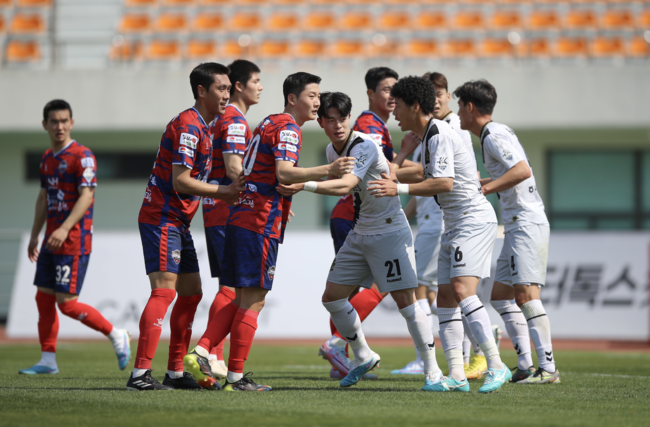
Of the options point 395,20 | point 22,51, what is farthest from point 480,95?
point 22,51

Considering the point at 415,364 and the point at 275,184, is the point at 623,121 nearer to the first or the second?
the point at 415,364

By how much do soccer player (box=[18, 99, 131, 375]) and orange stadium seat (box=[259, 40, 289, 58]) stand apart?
9962mm

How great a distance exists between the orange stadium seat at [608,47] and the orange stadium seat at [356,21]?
16.5ft

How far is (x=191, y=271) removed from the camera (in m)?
5.76

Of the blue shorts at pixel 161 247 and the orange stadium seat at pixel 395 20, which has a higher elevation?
the orange stadium seat at pixel 395 20

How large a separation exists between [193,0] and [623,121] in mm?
10219

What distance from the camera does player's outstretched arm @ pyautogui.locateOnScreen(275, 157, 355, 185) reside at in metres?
5.13

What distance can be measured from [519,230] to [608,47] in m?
11.7

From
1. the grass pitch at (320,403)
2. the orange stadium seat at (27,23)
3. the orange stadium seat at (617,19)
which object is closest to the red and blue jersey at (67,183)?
the grass pitch at (320,403)

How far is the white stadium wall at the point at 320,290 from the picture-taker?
11352 mm

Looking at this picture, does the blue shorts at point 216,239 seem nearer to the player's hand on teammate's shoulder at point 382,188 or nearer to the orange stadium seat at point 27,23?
the player's hand on teammate's shoulder at point 382,188

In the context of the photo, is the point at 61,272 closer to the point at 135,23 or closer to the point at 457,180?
the point at 457,180

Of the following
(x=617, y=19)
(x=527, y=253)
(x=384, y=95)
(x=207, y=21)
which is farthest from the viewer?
(x=207, y=21)

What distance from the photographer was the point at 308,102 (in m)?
5.54
